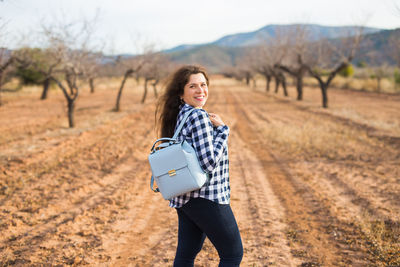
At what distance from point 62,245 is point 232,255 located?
2.57 meters

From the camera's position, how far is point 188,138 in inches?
67.8

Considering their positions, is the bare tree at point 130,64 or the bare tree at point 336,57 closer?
the bare tree at point 336,57

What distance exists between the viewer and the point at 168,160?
1657 millimetres

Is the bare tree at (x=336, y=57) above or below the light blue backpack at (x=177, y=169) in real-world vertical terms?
above

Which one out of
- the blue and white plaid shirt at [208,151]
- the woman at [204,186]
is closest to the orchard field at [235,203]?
the woman at [204,186]

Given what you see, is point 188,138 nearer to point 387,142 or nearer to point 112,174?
point 112,174

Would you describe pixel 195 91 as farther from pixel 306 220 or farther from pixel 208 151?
pixel 306 220

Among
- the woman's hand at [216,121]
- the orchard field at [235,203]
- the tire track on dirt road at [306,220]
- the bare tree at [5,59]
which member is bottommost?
the tire track on dirt road at [306,220]

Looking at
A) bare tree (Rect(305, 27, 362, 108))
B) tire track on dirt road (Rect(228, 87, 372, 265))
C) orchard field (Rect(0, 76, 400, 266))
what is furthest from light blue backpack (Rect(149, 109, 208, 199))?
bare tree (Rect(305, 27, 362, 108))

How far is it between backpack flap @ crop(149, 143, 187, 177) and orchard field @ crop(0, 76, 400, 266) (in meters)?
1.85

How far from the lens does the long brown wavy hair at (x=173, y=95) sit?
6.32 ft

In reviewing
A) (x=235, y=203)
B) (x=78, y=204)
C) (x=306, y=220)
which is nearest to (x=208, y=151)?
(x=306, y=220)

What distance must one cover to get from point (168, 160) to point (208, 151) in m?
0.24

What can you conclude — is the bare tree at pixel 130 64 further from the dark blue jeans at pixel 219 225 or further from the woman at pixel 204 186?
the dark blue jeans at pixel 219 225
